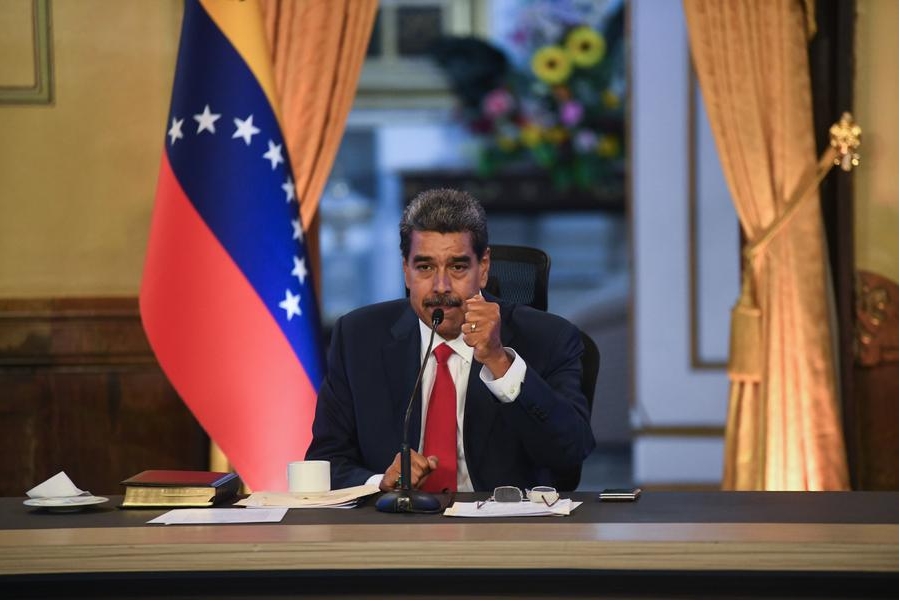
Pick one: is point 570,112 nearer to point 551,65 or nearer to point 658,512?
point 551,65

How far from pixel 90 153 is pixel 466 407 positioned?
7.89ft

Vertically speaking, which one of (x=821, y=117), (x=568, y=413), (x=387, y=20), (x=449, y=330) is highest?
(x=387, y=20)

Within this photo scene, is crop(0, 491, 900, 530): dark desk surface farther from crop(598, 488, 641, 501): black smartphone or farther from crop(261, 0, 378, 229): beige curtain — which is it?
crop(261, 0, 378, 229): beige curtain

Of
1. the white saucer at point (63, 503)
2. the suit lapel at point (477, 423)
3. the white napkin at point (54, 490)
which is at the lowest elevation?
the white saucer at point (63, 503)

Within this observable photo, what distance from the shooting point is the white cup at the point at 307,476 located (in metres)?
2.46

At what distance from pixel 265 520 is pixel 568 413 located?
0.70m

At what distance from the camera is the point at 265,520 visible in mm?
2227

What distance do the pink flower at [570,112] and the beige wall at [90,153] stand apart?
2.92 meters

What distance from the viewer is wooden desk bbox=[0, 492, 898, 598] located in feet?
6.45

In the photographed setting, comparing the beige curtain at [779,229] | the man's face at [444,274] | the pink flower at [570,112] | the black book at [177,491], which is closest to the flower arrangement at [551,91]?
the pink flower at [570,112]

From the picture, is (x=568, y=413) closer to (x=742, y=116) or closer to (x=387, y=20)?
(x=742, y=116)

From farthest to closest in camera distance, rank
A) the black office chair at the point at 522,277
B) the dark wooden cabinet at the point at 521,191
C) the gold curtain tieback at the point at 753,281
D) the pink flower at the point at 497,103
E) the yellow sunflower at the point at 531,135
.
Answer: the dark wooden cabinet at the point at 521,191 < the pink flower at the point at 497,103 < the yellow sunflower at the point at 531,135 < the gold curtain tieback at the point at 753,281 < the black office chair at the point at 522,277

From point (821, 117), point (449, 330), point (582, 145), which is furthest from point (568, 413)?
point (582, 145)

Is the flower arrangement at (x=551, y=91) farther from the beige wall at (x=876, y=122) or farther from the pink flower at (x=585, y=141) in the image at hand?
the beige wall at (x=876, y=122)
